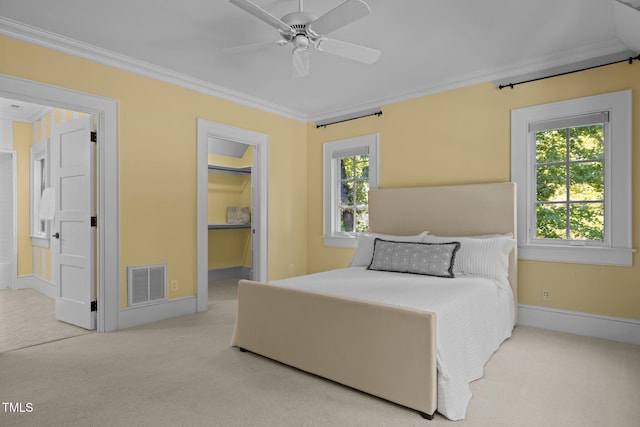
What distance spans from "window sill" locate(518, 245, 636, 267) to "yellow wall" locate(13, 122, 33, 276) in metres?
6.57

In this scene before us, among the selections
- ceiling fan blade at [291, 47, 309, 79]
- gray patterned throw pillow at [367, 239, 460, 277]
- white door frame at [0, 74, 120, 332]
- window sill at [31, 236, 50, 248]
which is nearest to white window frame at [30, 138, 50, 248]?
window sill at [31, 236, 50, 248]

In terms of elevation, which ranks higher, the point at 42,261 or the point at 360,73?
the point at 360,73

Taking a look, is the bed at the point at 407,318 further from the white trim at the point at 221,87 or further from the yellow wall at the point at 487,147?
the white trim at the point at 221,87

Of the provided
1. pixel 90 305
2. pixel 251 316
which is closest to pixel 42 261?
pixel 90 305

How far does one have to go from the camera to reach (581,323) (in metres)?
3.26

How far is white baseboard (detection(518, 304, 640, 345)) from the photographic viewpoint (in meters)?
3.05

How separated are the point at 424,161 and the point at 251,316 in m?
2.67

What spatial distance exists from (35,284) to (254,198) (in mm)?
3491

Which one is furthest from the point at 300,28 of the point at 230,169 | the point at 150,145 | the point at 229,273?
the point at 229,273

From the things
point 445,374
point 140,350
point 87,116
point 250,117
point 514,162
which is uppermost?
point 250,117

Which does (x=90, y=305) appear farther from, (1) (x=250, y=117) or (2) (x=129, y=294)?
(1) (x=250, y=117)

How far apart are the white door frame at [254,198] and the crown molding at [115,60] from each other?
14.5 inches

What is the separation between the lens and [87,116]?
3.41m

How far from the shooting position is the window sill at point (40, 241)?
4.95 metres
